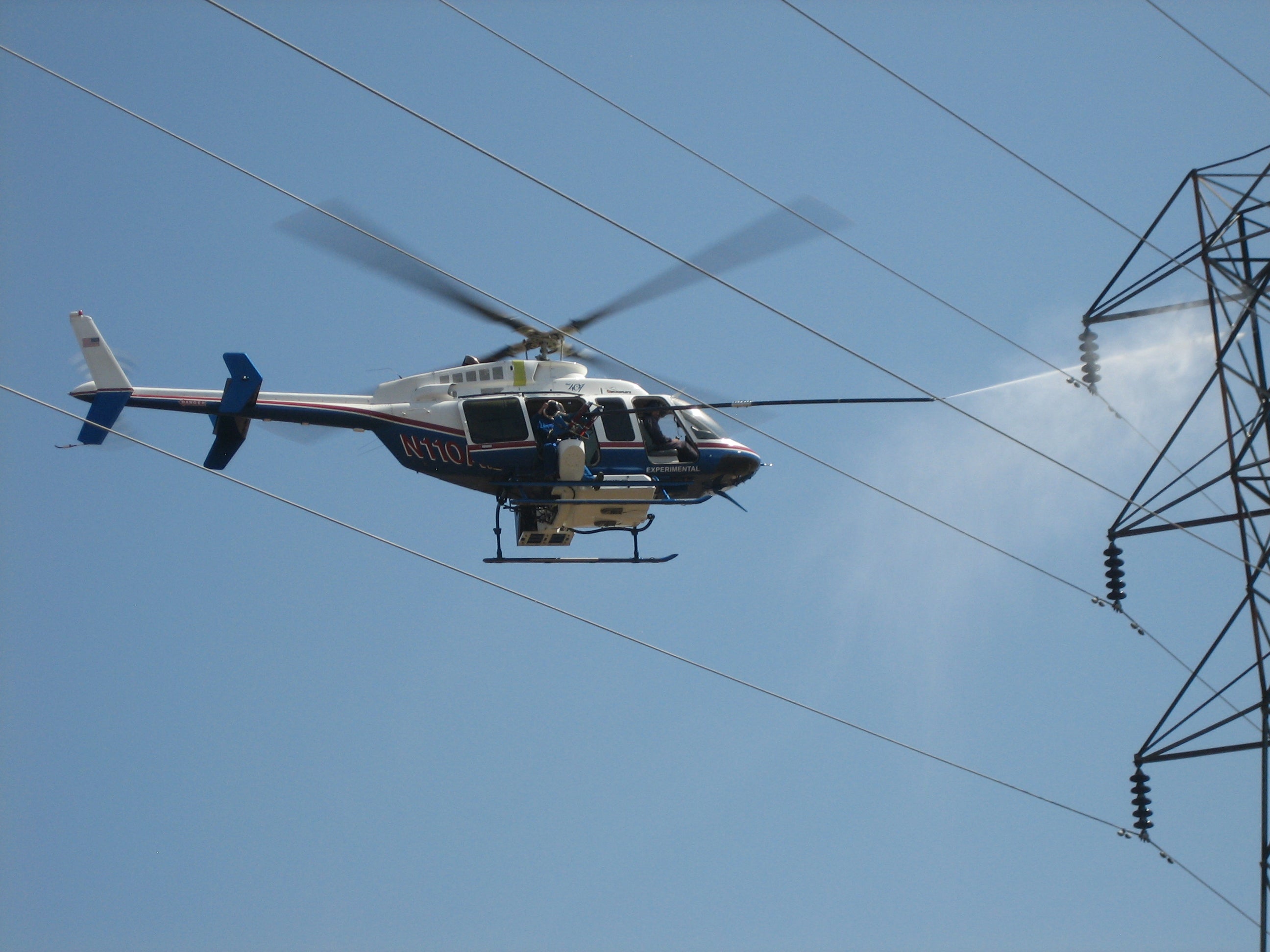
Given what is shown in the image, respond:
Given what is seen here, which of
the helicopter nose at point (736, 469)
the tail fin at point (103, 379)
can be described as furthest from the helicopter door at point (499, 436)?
the tail fin at point (103, 379)

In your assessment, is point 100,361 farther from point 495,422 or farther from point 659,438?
point 659,438

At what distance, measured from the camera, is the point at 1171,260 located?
21.1 metres

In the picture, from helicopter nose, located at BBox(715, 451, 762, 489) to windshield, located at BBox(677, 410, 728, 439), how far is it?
0.37m

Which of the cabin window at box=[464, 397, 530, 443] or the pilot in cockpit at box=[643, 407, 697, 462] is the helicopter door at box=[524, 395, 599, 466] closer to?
the cabin window at box=[464, 397, 530, 443]

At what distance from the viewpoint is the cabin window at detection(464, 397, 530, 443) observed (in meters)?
21.2

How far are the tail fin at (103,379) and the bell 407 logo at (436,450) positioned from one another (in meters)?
3.73

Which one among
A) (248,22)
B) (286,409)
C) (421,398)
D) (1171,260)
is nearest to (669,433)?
(421,398)

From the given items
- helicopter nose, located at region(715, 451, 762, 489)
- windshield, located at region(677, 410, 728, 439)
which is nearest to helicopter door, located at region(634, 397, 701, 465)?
windshield, located at region(677, 410, 728, 439)

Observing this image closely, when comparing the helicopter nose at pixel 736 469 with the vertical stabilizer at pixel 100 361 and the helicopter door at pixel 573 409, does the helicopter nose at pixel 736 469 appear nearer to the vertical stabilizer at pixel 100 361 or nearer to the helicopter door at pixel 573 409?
the helicopter door at pixel 573 409

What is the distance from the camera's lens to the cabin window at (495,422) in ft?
69.5

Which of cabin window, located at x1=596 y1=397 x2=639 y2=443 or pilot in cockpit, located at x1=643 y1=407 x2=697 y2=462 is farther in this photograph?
pilot in cockpit, located at x1=643 y1=407 x2=697 y2=462

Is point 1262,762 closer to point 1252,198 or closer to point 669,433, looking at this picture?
point 1252,198

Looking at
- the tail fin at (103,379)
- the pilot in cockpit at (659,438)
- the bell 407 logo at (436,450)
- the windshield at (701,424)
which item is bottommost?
the tail fin at (103,379)

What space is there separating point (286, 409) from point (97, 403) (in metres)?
2.47
